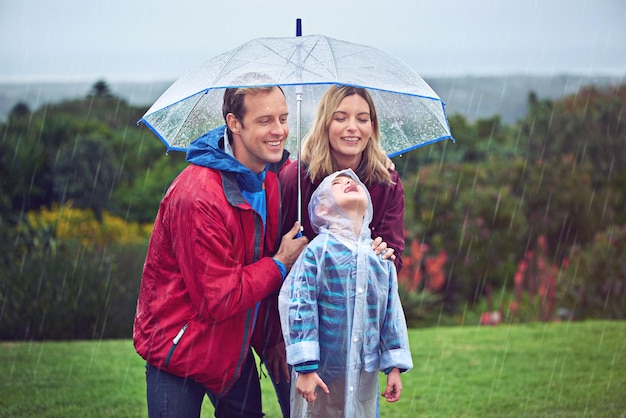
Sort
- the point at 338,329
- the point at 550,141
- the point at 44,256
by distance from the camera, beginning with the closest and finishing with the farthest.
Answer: the point at 338,329, the point at 44,256, the point at 550,141

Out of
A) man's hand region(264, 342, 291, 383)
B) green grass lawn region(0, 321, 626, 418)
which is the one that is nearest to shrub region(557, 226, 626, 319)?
green grass lawn region(0, 321, 626, 418)

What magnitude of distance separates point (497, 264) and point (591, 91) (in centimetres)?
737

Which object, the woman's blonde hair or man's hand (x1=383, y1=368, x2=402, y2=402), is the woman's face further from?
man's hand (x1=383, y1=368, x2=402, y2=402)

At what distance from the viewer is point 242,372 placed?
3441 millimetres

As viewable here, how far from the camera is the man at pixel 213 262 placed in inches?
117

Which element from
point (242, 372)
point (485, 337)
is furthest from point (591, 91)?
point (242, 372)

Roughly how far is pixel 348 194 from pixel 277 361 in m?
0.93

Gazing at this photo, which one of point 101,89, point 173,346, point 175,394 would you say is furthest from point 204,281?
point 101,89

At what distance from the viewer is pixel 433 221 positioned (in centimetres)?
1051

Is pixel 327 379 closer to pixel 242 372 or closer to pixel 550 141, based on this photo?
pixel 242 372

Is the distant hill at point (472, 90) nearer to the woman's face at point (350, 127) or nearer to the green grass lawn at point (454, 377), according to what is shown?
the green grass lawn at point (454, 377)

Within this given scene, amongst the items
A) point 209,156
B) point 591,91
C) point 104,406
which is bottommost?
point 104,406

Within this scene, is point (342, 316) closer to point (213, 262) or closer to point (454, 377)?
point (213, 262)

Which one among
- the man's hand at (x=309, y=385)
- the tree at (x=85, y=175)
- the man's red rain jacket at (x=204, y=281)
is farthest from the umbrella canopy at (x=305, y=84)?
the tree at (x=85, y=175)
